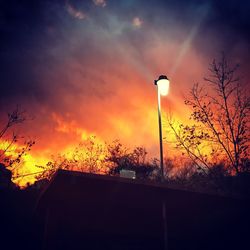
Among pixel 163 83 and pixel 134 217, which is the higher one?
pixel 163 83

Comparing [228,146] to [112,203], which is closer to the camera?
[112,203]

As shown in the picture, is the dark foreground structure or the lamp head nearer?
the dark foreground structure

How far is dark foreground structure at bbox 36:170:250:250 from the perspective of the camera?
8.56 m

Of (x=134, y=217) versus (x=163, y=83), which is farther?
(x=163, y=83)

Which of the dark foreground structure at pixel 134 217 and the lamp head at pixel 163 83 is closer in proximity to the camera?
the dark foreground structure at pixel 134 217

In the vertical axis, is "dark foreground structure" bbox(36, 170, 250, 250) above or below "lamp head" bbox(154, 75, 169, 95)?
below

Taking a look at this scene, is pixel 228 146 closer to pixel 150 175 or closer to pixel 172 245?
pixel 172 245

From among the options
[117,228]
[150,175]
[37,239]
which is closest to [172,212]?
[117,228]

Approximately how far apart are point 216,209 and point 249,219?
1.64 metres

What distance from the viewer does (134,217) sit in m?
9.88

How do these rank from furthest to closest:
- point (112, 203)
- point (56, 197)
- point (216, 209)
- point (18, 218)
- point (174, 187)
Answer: point (18, 218), point (216, 209), point (112, 203), point (56, 197), point (174, 187)

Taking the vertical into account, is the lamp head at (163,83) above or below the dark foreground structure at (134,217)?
above

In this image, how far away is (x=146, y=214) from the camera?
10.0m

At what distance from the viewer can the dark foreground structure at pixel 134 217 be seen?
8.56 metres
